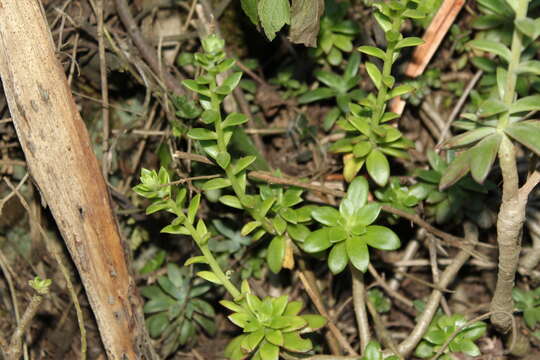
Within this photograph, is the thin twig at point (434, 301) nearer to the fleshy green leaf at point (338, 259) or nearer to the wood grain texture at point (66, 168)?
the fleshy green leaf at point (338, 259)

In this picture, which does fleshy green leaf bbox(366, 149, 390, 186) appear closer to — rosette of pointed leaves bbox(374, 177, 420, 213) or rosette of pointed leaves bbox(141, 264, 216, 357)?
rosette of pointed leaves bbox(374, 177, 420, 213)

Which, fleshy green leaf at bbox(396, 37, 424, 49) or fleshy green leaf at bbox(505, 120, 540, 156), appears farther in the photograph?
fleshy green leaf at bbox(396, 37, 424, 49)

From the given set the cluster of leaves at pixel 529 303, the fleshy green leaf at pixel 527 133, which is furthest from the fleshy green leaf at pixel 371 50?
the cluster of leaves at pixel 529 303

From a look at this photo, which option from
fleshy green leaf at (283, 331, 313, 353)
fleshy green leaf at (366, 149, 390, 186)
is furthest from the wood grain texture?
fleshy green leaf at (366, 149, 390, 186)

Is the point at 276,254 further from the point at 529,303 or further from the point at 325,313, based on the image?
the point at 529,303

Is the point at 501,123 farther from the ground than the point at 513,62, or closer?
closer

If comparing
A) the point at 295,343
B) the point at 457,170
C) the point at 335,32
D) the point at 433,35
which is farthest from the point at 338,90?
the point at 295,343
